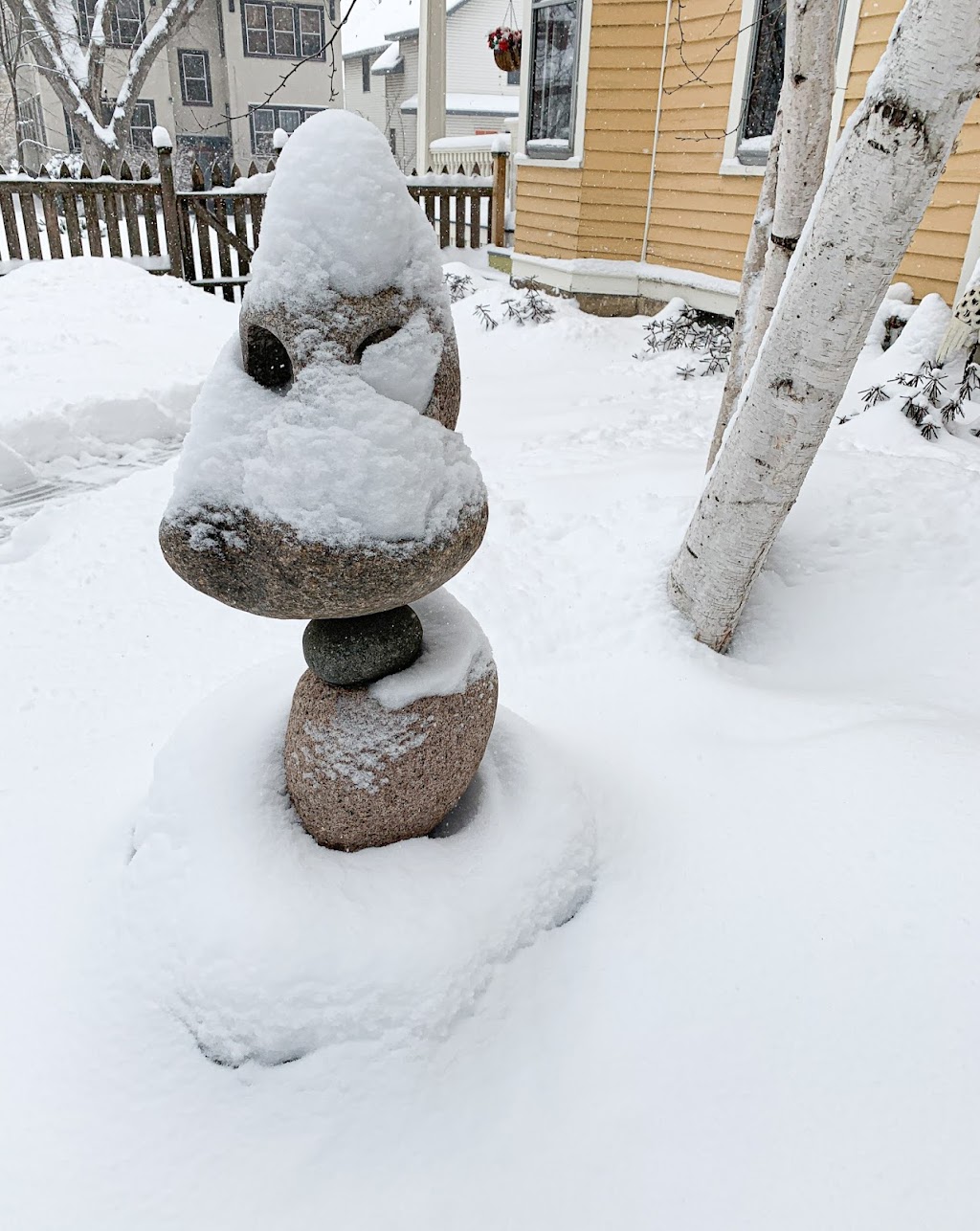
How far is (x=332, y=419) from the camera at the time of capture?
1784mm

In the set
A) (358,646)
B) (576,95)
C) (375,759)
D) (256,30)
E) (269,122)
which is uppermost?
(256,30)

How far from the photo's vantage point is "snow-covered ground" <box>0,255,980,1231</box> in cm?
171

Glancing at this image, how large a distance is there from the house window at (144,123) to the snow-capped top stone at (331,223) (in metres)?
32.0

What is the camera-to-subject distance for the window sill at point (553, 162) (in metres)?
9.73

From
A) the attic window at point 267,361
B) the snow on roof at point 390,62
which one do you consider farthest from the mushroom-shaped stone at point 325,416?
the snow on roof at point 390,62

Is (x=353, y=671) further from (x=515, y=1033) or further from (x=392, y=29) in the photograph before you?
(x=392, y=29)

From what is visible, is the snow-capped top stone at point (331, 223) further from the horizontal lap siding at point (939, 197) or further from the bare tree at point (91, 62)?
the bare tree at point (91, 62)

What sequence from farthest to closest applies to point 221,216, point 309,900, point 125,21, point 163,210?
point 125,21 → point 221,216 → point 163,210 → point 309,900

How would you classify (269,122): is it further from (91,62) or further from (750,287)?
(750,287)

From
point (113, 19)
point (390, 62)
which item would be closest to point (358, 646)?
point (113, 19)

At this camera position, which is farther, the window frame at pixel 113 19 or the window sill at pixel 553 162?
the window frame at pixel 113 19

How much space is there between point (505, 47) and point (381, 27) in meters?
32.2

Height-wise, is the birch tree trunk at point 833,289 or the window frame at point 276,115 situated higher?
the window frame at point 276,115

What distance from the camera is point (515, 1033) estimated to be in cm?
198
